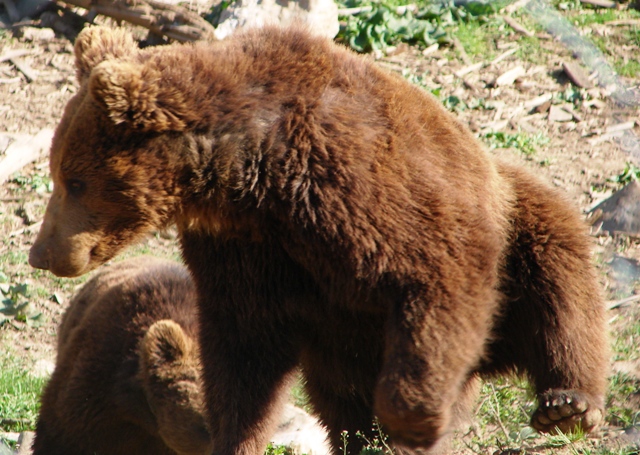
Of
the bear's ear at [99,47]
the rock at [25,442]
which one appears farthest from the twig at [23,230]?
the bear's ear at [99,47]

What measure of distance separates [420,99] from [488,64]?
21.9 feet

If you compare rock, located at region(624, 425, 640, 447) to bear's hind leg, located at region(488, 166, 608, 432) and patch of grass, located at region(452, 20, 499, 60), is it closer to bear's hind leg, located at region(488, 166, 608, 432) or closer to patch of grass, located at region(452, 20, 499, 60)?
bear's hind leg, located at region(488, 166, 608, 432)

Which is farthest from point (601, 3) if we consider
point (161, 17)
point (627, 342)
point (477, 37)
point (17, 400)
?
point (17, 400)

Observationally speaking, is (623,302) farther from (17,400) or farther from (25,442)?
(17,400)

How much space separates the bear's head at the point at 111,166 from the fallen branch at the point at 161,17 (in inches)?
240

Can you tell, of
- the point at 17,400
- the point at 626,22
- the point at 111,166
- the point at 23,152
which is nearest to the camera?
the point at 111,166

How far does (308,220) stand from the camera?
3795mm

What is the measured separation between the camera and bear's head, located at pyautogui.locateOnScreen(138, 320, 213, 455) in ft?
18.7

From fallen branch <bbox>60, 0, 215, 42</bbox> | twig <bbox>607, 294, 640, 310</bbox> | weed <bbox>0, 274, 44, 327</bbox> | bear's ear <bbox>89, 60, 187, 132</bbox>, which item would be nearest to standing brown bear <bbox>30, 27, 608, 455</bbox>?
bear's ear <bbox>89, 60, 187, 132</bbox>

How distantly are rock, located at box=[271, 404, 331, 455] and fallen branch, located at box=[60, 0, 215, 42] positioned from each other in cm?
499

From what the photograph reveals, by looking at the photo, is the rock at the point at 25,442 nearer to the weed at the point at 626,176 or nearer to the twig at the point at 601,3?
the weed at the point at 626,176

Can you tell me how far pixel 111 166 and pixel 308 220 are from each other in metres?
0.91

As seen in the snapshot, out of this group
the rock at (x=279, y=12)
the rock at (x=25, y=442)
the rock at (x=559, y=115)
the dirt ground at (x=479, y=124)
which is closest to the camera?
the rock at (x=25, y=442)

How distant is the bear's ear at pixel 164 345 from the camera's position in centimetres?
570
